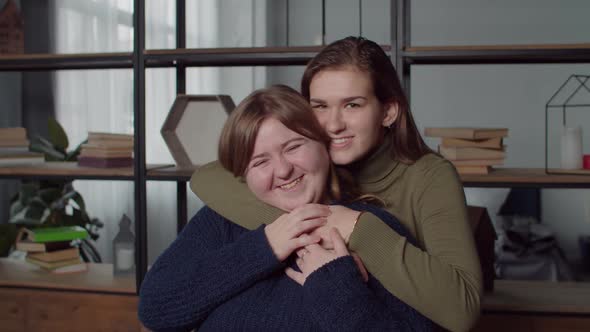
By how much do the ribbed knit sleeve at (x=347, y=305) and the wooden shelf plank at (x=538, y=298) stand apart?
4.10ft

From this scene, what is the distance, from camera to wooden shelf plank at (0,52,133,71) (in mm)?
2504

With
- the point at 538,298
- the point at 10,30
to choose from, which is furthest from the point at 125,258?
the point at 538,298

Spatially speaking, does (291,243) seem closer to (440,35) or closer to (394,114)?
(394,114)

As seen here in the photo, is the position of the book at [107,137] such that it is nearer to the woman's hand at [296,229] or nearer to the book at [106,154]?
the book at [106,154]

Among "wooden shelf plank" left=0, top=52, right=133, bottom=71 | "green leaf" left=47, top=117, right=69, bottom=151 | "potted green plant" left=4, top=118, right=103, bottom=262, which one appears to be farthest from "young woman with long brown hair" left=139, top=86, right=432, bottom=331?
"green leaf" left=47, top=117, right=69, bottom=151

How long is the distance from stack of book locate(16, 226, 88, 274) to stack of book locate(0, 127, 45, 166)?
12.2 inches

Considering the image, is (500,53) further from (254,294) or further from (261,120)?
(254,294)

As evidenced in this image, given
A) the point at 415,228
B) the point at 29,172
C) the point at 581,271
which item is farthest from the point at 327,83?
the point at 581,271

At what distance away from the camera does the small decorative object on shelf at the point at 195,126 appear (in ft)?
8.66

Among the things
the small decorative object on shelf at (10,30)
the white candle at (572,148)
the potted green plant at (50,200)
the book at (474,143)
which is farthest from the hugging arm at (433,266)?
the potted green plant at (50,200)

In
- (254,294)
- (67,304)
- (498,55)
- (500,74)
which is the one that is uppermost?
(500,74)

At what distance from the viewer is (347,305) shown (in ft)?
3.78

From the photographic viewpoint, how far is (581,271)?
4.50 metres

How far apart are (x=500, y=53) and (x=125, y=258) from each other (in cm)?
167
